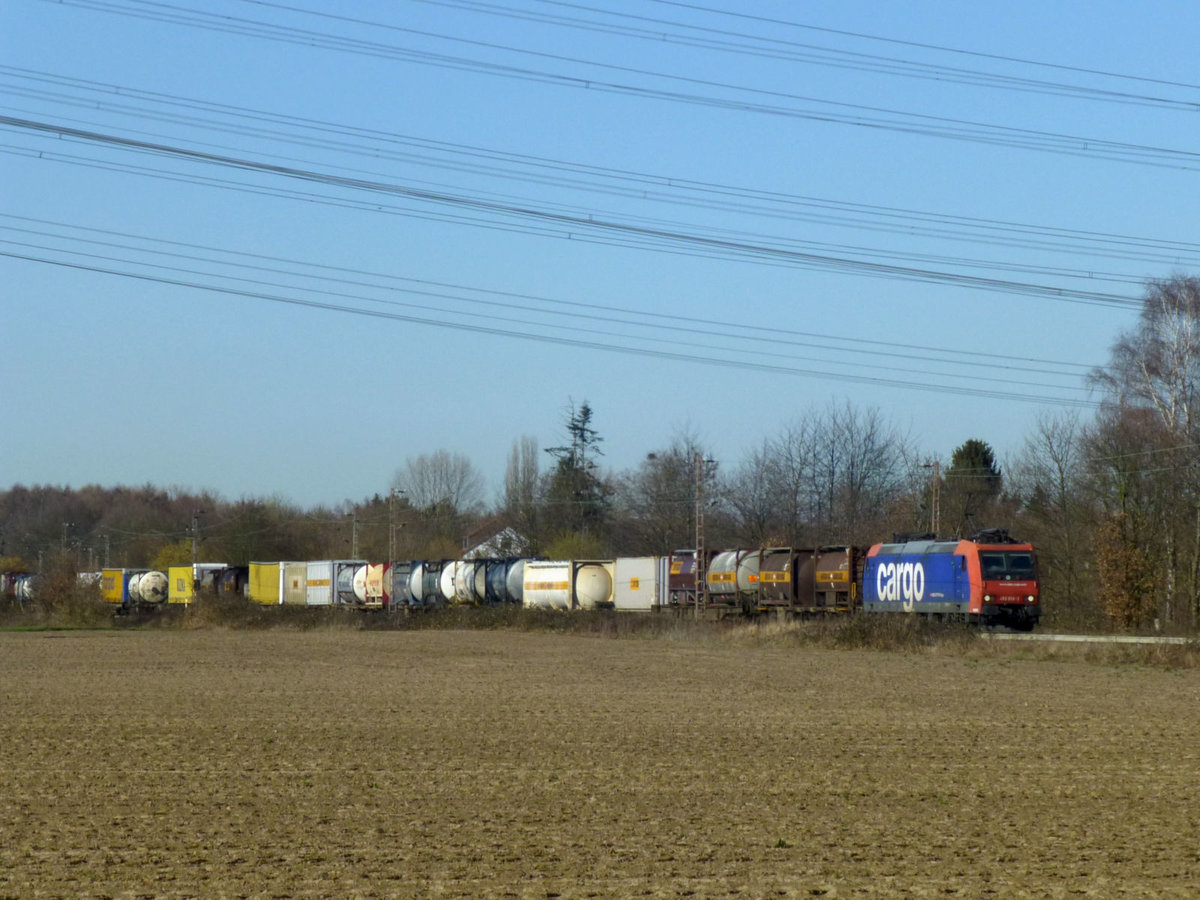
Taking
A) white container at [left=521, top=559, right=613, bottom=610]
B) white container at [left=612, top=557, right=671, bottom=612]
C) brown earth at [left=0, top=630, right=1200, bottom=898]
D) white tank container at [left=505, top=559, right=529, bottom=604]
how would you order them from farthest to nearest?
1. white tank container at [left=505, top=559, right=529, bottom=604]
2. white container at [left=521, top=559, right=613, bottom=610]
3. white container at [left=612, top=557, right=671, bottom=612]
4. brown earth at [left=0, top=630, right=1200, bottom=898]

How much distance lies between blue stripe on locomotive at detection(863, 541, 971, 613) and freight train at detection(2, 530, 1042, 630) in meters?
0.04

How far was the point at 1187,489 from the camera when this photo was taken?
52.1 metres

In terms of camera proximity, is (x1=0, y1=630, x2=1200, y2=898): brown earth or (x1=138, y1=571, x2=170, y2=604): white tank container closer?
(x1=0, y1=630, x2=1200, y2=898): brown earth

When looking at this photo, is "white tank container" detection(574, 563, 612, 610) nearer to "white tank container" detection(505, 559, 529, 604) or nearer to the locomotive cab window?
"white tank container" detection(505, 559, 529, 604)

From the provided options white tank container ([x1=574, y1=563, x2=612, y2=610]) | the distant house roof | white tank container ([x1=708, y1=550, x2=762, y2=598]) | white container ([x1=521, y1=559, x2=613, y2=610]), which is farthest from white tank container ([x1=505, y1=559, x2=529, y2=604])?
the distant house roof

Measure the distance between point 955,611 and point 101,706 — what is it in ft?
85.0

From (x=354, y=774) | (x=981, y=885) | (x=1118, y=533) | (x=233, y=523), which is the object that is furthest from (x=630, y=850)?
(x=233, y=523)

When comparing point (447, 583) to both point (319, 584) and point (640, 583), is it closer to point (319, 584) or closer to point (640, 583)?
point (319, 584)

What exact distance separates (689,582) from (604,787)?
133ft

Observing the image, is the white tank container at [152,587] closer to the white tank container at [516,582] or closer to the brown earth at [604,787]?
the white tank container at [516,582]

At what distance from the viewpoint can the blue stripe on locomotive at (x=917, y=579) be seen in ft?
133

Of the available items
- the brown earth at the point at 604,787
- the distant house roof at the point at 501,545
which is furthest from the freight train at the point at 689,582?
the distant house roof at the point at 501,545

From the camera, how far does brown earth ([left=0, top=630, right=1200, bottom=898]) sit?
10078mm

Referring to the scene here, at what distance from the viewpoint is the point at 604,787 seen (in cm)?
1433
